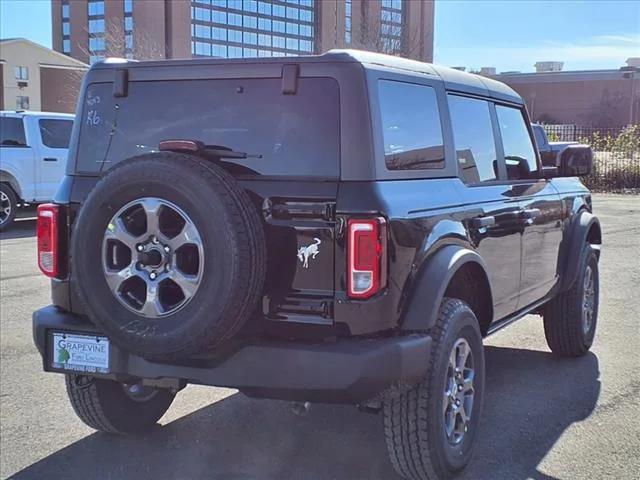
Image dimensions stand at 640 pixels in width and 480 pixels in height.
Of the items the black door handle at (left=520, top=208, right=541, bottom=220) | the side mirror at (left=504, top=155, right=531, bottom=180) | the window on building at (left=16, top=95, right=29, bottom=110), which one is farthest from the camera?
the window on building at (left=16, top=95, right=29, bottom=110)

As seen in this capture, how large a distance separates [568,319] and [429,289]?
2576 mm

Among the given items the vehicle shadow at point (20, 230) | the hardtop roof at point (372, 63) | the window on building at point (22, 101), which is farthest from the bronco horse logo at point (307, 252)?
the window on building at point (22, 101)

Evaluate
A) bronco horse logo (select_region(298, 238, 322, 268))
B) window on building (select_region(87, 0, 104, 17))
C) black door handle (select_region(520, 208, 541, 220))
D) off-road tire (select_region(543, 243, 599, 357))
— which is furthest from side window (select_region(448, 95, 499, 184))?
window on building (select_region(87, 0, 104, 17))

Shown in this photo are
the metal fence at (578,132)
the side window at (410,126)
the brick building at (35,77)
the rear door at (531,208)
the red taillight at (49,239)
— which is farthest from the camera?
the brick building at (35,77)

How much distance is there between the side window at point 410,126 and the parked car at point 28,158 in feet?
35.6

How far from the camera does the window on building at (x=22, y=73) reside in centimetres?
6056

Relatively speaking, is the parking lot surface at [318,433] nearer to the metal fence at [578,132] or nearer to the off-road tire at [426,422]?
the off-road tire at [426,422]

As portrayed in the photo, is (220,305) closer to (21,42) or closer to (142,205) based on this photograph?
(142,205)

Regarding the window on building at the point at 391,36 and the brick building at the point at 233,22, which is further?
the brick building at the point at 233,22

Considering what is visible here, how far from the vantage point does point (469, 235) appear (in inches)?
157

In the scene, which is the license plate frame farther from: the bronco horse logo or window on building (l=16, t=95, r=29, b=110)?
window on building (l=16, t=95, r=29, b=110)

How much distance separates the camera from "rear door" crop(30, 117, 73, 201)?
13648mm

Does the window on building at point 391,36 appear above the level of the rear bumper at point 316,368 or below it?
above

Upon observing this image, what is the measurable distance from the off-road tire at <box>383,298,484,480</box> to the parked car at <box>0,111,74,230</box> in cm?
1132
